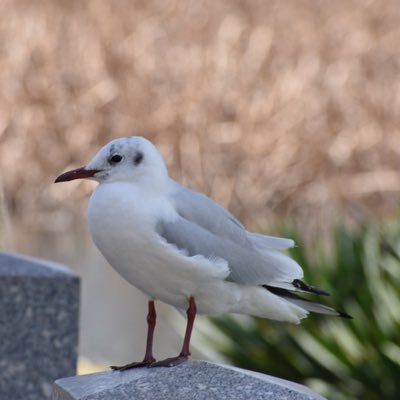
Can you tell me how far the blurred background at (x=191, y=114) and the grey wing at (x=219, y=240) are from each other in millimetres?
4647

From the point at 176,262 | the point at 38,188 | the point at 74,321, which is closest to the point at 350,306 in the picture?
the point at 74,321

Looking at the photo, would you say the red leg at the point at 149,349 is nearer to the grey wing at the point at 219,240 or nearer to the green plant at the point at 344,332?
the grey wing at the point at 219,240

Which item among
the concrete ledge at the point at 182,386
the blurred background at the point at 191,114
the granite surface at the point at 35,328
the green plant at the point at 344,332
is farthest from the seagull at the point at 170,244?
the blurred background at the point at 191,114

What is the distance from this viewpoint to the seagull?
245cm

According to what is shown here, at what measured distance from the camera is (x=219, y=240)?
8.58 ft

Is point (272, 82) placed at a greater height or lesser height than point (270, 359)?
greater

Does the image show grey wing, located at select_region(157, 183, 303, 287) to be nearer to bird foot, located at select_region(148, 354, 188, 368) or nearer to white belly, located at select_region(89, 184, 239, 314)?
white belly, located at select_region(89, 184, 239, 314)

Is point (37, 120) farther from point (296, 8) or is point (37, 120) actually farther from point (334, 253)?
point (334, 253)

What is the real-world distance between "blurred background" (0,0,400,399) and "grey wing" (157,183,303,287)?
465cm

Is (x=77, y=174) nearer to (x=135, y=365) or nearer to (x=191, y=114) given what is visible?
(x=135, y=365)

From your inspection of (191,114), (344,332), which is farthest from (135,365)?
(191,114)

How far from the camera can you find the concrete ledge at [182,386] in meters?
2.21

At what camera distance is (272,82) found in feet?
28.1

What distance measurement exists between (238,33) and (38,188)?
1.88 m
